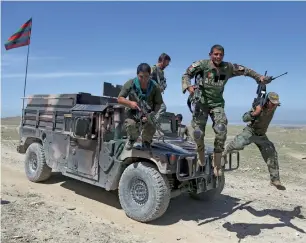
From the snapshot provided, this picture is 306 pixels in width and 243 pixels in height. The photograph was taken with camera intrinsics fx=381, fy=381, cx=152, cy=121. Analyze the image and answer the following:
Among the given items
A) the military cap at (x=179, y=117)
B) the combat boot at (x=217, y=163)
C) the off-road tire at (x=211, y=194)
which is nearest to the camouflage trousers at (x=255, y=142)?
the combat boot at (x=217, y=163)

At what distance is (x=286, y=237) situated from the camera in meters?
5.75

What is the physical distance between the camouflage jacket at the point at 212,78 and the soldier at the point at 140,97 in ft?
2.37

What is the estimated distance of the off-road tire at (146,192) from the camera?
19.1 feet

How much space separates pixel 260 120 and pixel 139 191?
2247mm

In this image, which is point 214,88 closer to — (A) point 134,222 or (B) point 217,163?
(B) point 217,163

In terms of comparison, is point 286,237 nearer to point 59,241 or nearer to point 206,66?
point 206,66

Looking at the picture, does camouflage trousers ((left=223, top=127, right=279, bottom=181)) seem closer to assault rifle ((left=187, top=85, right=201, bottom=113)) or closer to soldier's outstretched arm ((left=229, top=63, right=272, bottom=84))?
soldier's outstretched arm ((left=229, top=63, right=272, bottom=84))

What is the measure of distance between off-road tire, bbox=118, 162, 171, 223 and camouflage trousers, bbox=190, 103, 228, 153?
32.4 inches

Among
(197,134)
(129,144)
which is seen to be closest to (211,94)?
(197,134)

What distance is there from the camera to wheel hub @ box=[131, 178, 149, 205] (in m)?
6.05

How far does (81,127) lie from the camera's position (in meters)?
6.86

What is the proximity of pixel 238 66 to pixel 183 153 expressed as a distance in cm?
160

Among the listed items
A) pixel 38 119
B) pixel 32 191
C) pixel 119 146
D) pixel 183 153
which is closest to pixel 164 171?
pixel 183 153

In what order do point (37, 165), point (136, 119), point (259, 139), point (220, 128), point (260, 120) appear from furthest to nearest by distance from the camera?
point (37, 165)
point (259, 139)
point (260, 120)
point (136, 119)
point (220, 128)
